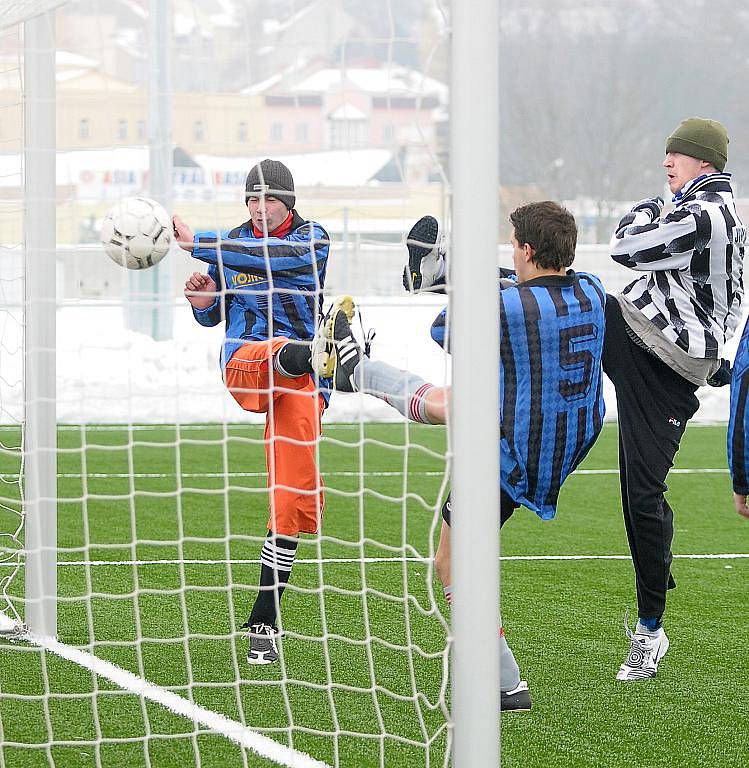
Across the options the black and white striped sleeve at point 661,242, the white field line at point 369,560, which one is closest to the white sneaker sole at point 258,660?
the white field line at point 369,560

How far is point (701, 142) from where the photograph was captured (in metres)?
4.01

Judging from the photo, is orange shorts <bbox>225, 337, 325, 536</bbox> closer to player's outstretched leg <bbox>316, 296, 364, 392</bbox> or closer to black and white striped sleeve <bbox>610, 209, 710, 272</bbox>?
player's outstretched leg <bbox>316, 296, 364, 392</bbox>

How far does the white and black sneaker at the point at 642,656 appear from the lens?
396 centimetres

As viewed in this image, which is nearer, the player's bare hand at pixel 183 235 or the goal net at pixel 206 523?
the goal net at pixel 206 523

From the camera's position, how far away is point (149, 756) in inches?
128

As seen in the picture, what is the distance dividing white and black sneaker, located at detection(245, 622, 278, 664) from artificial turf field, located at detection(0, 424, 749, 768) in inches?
2.3

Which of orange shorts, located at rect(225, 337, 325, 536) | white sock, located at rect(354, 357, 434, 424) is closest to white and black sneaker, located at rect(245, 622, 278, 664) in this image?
orange shorts, located at rect(225, 337, 325, 536)

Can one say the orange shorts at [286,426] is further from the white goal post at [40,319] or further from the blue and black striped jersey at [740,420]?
the blue and black striped jersey at [740,420]

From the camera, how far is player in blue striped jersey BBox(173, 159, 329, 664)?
4027 millimetres

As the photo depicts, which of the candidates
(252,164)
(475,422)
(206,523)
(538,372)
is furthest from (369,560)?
(475,422)

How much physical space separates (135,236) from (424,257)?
3.13 ft

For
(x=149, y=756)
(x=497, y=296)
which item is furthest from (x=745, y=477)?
(x=149, y=756)

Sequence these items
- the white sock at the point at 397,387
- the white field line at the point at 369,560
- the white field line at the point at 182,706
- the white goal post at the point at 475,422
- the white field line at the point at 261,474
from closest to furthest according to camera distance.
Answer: the white goal post at the point at 475,422
the white field line at the point at 182,706
the white sock at the point at 397,387
the white field line at the point at 369,560
the white field line at the point at 261,474

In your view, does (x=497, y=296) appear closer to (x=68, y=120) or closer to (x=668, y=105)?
(x=68, y=120)
